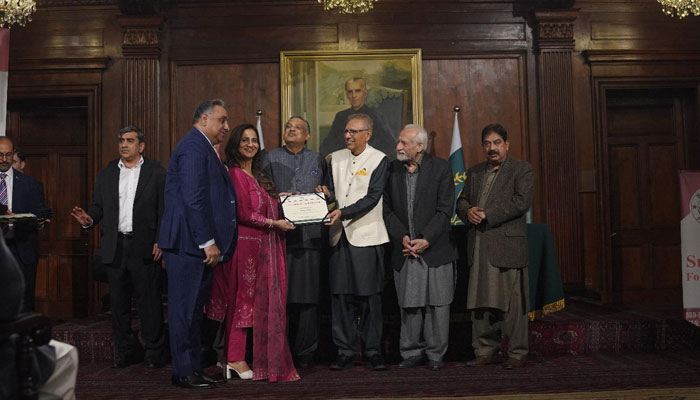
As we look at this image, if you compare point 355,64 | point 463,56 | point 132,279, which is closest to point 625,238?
point 463,56

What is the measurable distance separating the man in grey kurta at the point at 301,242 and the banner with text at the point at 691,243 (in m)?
2.57

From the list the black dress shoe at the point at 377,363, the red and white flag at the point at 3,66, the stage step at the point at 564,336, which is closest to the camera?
the black dress shoe at the point at 377,363

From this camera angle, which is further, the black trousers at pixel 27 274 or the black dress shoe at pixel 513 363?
the black trousers at pixel 27 274

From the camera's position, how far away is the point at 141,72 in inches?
269

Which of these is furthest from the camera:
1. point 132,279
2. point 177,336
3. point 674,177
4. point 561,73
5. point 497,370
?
point 674,177

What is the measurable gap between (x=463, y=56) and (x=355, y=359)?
3.53 m

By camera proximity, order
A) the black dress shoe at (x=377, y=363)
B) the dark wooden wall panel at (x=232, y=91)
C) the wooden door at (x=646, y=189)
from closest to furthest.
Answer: the black dress shoe at (x=377, y=363) < the dark wooden wall panel at (x=232, y=91) < the wooden door at (x=646, y=189)

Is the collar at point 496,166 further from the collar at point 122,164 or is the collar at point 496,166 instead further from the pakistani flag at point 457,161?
the collar at point 122,164

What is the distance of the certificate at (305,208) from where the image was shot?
4.18 meters

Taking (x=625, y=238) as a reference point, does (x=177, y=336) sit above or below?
below

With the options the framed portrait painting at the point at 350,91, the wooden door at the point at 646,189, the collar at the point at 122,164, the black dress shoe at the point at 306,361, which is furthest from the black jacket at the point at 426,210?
the wooden door at the point at 646,189

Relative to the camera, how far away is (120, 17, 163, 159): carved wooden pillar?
22.3 ft

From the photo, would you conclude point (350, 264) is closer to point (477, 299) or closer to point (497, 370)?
point (477, 299)

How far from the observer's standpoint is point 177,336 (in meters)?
3.81
